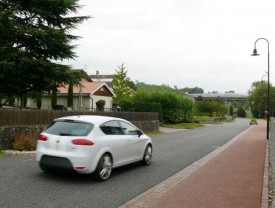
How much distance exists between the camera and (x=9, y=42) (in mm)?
18625

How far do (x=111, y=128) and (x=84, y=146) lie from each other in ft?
4.48

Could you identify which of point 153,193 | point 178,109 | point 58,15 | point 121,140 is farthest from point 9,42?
point 178,109

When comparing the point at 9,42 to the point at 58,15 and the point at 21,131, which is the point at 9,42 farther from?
the point at 21,131

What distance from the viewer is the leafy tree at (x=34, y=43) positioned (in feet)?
58.6

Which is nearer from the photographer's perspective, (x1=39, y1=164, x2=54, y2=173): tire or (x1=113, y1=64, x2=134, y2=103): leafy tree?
(x1=39, y1=164, x2=54, y2=173): tire

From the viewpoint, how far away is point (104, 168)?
8.62 meters

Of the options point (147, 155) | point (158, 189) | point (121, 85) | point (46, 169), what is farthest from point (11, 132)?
point (121, 85)

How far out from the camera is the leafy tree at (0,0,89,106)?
17.9 m

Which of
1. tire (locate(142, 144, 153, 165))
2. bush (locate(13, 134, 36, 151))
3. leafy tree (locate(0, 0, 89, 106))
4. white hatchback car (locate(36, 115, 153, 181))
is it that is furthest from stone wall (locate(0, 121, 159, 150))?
tire (locate(142, 144, 153, 165))

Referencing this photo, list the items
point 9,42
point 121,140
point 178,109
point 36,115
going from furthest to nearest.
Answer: point 178,109 → point 9,42 → point 36,115 → point 121,140

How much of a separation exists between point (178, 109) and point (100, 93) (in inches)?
456

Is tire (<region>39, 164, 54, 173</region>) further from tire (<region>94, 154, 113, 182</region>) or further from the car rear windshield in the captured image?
tire (<region>94, 154, 113, 182</region>)

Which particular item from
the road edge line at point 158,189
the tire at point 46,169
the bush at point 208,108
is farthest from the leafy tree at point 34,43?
the bush at point 208,108

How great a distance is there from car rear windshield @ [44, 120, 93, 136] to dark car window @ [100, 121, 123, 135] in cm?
47
